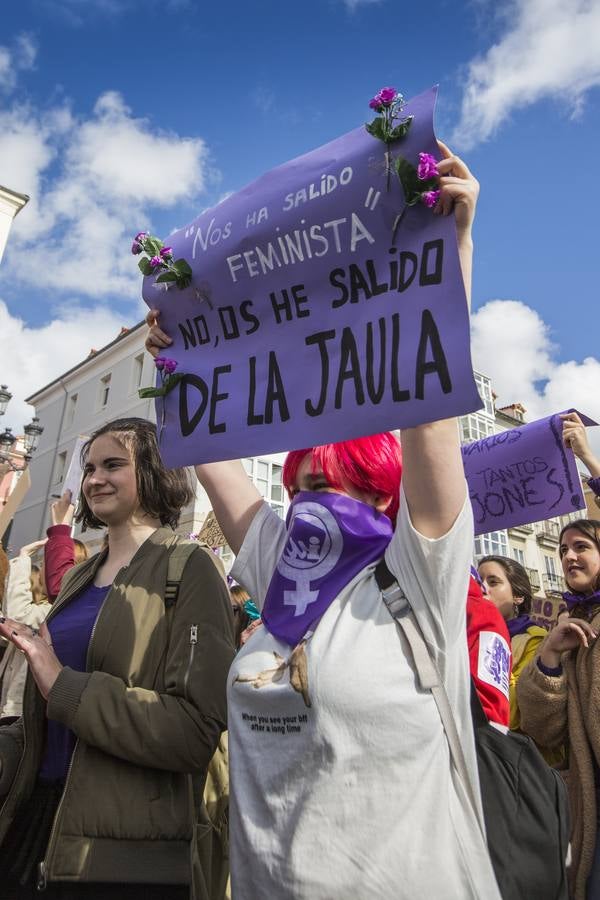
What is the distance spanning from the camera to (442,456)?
4.82 ft

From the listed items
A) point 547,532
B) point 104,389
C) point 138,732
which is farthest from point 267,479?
point 138,732

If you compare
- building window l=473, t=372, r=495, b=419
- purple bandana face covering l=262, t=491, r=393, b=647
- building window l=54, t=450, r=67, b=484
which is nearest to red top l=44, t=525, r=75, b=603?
purple bandana face covering l=262, t=491, r=393, b=647

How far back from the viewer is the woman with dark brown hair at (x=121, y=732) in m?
1.79

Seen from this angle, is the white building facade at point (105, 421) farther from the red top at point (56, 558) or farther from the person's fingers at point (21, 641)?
the person's fingers at point (21, 641)

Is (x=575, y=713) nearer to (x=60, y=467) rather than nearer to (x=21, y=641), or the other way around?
(x=21, y=641)

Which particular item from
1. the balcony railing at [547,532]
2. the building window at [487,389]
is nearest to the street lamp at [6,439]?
the building window at [487,389]

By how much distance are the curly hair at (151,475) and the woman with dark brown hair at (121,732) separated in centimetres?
21

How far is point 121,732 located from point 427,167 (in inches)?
67.0

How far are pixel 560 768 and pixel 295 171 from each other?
2.69 meters

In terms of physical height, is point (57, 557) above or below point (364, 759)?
above

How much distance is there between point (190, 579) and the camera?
7.09 feet

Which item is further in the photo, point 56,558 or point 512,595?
point 512,595

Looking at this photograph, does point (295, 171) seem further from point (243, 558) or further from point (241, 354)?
point (243, 558)

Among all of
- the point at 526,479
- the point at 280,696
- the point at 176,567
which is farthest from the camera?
the point at 526,479
